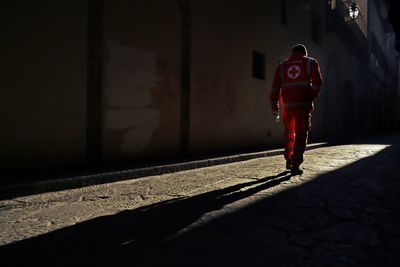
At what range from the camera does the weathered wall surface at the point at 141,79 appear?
624cm

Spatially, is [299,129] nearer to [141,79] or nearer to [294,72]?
[294,72]

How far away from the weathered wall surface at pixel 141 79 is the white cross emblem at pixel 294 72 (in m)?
2.59

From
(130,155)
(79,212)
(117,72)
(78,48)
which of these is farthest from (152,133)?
(79,212)

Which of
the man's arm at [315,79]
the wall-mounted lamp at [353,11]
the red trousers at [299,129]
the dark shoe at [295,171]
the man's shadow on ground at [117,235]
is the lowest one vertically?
the man's shadow on ground at [117,235]

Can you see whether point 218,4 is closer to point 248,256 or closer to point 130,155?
point 130,155

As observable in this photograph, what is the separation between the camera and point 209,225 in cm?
287

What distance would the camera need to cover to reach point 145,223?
9.73 ft

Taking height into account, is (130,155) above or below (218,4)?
below

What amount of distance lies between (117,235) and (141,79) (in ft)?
14.5

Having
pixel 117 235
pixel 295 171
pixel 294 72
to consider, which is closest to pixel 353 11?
pixel 294 72

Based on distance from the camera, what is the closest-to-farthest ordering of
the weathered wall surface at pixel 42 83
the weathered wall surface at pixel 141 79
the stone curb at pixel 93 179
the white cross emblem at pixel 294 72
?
the stone curb at pixel 93 179
the weathered wall surface at pixel 42 83
the white cross emblem at pixel 294 72
the weathered wall surface at pixel 141 79

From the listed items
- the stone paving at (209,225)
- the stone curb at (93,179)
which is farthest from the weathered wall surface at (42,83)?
the stone paving at (209,225)

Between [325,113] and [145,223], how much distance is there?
14.9m

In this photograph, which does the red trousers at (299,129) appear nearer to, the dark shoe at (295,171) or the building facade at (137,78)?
the dark shoe at (295,171)
